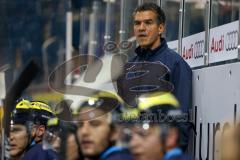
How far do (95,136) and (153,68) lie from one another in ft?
5.41

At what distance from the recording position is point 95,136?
18.3ft

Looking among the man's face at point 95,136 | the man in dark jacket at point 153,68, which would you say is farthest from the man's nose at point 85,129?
the man in dark jacket at point 153,68

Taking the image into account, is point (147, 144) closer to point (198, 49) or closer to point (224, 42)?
point (224, 42)

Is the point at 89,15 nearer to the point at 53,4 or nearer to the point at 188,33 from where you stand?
the point at 53,4

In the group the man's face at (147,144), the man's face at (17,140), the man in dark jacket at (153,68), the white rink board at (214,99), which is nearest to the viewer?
the man's face at (147,144)

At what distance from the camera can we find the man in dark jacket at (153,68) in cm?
694

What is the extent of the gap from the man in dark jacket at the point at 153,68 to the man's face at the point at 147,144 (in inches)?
50.9

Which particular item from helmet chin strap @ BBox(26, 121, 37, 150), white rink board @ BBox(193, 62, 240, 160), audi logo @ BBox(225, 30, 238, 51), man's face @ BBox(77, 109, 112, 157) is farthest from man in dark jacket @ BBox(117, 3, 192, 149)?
man's face @ BBox(77, 109, 112, 157)

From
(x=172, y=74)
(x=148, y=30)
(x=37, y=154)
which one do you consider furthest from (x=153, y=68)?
(x=37, y=154)

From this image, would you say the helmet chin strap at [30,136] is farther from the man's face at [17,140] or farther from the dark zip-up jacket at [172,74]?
the dark zip-up jacket at [172,74]

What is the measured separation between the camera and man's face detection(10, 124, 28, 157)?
293 inches

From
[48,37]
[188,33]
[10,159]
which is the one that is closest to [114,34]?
[188,33]

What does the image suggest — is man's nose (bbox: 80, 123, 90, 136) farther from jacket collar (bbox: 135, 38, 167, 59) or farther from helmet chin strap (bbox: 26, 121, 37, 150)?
helmet chin strap (bbox: 26, 121, 37, 150)

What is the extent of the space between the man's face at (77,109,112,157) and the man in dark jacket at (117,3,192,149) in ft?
3.16
